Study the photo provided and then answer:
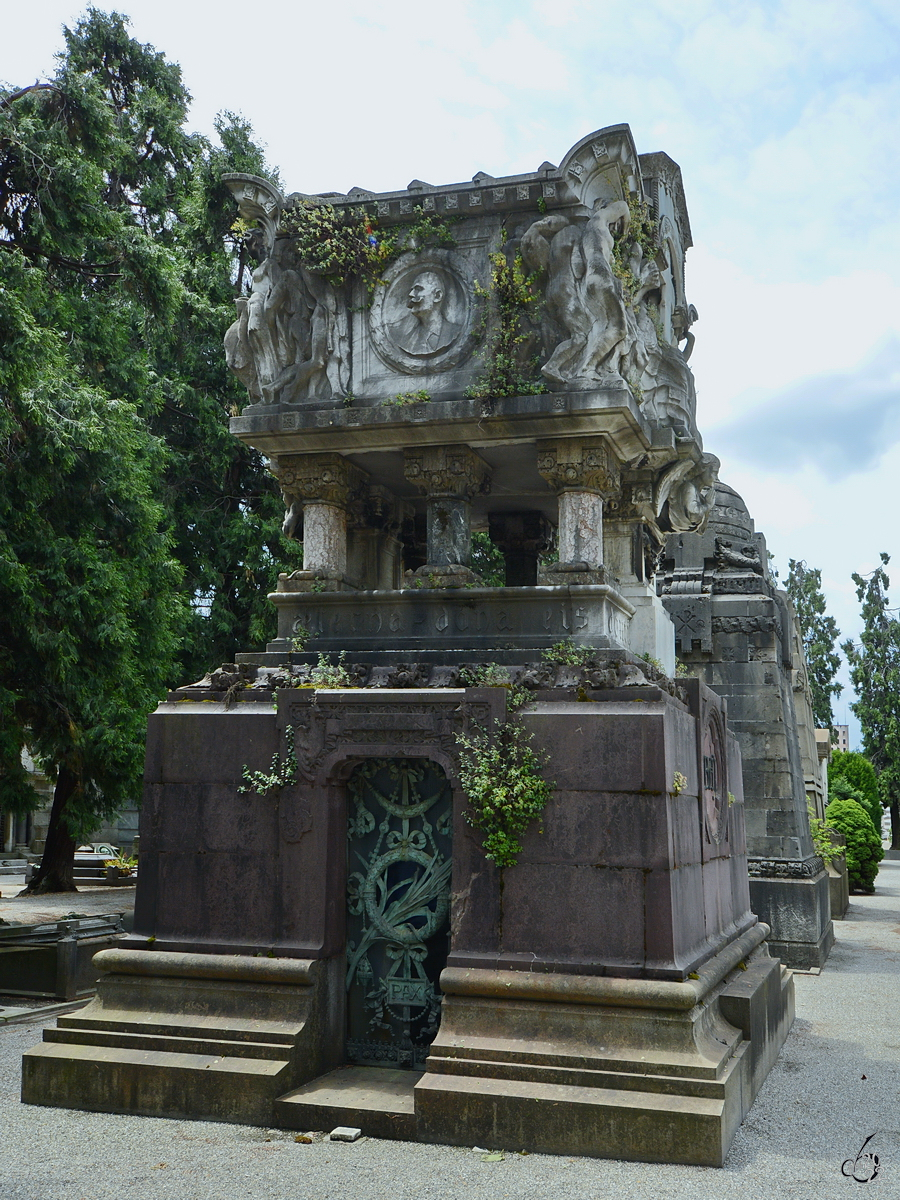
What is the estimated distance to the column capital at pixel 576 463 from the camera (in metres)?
8.59

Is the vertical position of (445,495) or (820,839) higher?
(445,495)

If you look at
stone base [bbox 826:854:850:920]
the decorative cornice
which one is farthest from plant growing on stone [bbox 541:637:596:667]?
stone base [bbox 826:854:850:920]

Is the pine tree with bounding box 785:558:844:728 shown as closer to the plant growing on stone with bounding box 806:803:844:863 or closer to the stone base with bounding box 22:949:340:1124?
the plant growing on stone with bounding box 806:803:844:863

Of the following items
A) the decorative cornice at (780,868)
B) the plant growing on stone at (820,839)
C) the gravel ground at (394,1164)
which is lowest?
the gravel ground at (394,1164)

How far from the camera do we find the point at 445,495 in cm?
893

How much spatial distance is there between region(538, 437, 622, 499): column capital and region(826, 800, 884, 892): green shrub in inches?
806

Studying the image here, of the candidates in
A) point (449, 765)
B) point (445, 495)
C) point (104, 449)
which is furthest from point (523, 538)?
point (104, 449)

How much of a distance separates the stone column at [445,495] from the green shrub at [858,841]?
2054 cm

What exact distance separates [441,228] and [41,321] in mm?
8979

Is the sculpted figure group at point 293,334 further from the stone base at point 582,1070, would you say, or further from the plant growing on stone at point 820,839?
the plant growing on stone at point 820,839

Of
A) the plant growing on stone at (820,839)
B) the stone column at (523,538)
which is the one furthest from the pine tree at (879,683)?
the stone column at (523,538)

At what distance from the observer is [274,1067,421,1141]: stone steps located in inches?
261

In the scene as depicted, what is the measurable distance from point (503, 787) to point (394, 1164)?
2.23 metres

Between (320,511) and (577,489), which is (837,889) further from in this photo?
(320,511)
